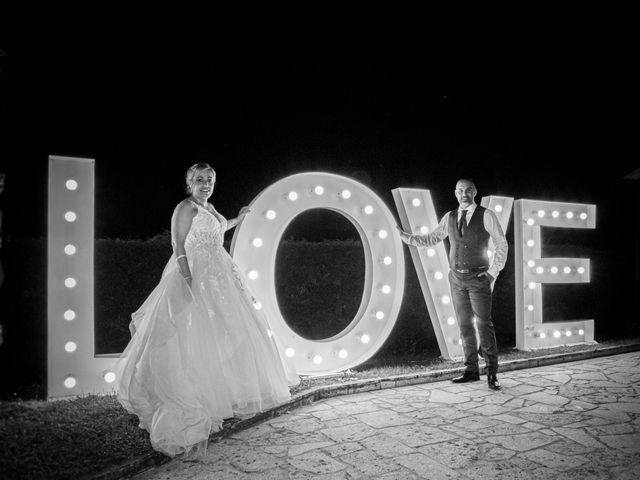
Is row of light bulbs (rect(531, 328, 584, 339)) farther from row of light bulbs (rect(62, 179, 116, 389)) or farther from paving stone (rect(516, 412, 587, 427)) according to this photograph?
row of light bulbs (rect(62, 179, 116, 389))

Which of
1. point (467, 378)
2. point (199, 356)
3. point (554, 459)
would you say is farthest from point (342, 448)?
point (467, 378)

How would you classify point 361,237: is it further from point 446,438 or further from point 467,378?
point 446,438

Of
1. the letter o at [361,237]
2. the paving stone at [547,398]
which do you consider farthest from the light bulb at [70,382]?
the paving stone at [547,398]

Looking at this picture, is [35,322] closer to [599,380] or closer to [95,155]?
[95,155]

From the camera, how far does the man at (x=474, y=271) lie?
540cm

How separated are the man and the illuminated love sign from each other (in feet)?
2.50

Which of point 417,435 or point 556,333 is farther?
point 556,333

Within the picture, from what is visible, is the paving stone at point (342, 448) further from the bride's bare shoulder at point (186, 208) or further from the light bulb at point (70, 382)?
the light bulb at point (70, 382)

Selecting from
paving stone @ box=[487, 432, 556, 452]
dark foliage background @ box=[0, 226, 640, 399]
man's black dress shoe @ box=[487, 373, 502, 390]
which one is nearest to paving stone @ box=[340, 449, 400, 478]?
paving stone @ box=[487, 432, 556, 452]

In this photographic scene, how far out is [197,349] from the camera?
3.97 meters

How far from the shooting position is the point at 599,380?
561cm

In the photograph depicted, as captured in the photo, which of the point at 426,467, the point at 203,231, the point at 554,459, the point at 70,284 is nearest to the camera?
the point at 426,467

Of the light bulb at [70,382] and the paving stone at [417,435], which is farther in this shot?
the light bulb at [70,382]

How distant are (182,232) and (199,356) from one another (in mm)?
1091
